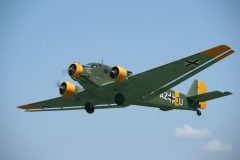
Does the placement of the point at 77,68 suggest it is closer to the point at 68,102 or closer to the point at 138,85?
the point at 138,85

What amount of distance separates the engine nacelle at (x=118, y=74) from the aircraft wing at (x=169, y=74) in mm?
560

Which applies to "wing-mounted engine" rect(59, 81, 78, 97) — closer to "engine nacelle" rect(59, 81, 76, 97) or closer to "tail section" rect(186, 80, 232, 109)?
"engine nacelle" rect(59, 81, 76, 97)

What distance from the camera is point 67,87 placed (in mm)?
27250

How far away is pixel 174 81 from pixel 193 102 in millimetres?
6537

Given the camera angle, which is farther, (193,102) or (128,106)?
(193,102)

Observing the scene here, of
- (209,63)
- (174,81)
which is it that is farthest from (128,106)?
(209,63)

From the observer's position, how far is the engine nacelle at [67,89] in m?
27.2

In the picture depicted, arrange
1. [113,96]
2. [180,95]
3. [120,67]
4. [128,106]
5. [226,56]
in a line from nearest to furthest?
1. [226,56]
2. [120,67]
3. [113,96]
4. [128,106]
5. [180,95]

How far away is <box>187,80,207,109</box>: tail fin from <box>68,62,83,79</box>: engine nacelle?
1123 centimetres

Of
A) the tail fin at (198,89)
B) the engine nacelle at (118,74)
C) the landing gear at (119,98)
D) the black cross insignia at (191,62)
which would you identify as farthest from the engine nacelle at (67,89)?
the tail fin at (198,89)

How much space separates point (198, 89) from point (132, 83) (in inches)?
434

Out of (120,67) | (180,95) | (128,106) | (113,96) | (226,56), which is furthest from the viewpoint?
(180,95)

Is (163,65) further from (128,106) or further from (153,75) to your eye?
(128,106)

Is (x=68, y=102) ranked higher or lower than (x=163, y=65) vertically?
A: lower
